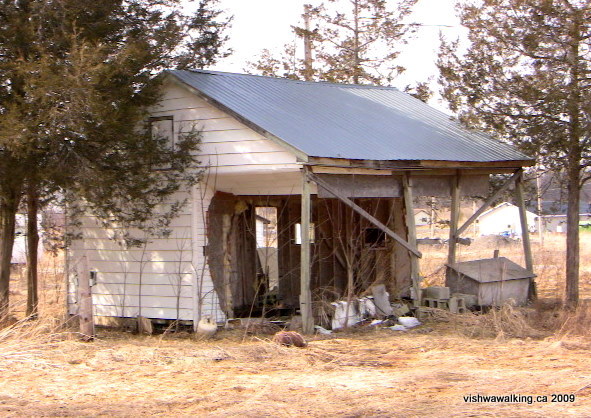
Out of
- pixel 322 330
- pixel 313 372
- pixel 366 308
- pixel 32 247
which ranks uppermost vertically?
pixel 32 247

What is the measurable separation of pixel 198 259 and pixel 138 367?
4104 millimetres

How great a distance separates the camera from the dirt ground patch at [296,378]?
7113mm

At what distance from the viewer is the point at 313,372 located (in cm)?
889

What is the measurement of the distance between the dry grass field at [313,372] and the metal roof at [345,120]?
9.89ft

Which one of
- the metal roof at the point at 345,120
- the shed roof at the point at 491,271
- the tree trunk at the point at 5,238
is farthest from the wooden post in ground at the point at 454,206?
the tree trunk at the point at 5,238

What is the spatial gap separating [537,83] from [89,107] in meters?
7.64

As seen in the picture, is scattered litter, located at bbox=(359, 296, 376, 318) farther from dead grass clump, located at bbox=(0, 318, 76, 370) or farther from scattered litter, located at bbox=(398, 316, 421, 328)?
dead grass clump, located at bbox=(0, 318, 76, 370)

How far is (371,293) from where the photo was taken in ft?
45.7

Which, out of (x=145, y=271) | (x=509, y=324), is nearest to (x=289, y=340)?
(x=509, y=324)

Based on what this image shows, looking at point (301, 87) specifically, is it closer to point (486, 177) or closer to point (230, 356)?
point (486, 177)

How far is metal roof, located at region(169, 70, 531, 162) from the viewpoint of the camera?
12305 millimetres

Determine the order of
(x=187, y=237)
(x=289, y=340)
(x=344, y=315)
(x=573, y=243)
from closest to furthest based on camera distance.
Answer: (x=289, y=340) → (x=344, y=315) → (x=187, y=237) → (x=573, y=243)

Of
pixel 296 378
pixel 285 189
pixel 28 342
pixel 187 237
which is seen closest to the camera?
pixel 296 378

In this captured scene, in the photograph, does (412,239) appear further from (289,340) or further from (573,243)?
(289,340)
